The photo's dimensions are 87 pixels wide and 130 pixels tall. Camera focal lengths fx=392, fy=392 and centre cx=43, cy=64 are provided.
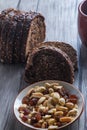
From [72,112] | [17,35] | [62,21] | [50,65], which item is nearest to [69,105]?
[72,112]

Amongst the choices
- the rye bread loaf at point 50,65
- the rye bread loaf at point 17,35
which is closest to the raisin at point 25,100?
the rye bread loaf at point 50,65

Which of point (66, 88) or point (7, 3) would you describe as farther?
point (7, 3)

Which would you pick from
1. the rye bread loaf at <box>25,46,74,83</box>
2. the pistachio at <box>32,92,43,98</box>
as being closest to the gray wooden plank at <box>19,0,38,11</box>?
the rye bread loaf at <box>25,46,74,83</box>

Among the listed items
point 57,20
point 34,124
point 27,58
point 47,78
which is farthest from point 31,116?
point 57,20

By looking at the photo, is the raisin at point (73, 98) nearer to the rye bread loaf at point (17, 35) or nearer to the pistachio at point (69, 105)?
the pistachio at point (69, 105)

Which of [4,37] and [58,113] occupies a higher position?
[4,37]

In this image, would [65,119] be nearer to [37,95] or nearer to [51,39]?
[37,95]

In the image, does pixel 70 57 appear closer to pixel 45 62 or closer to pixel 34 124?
pixel 45 62
